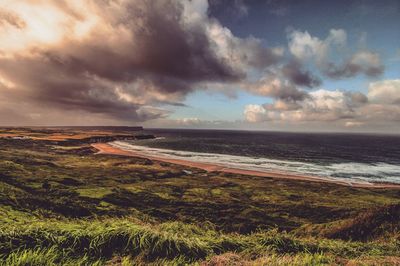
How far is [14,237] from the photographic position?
6.21 metres

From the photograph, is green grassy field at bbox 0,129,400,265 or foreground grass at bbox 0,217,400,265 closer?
foreground grass at bbox 0,217,400,265

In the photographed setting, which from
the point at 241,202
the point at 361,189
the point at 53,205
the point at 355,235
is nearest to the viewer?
the point at 355,235

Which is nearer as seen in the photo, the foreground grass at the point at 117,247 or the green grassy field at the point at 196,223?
the foreground grass at the point at 117,247

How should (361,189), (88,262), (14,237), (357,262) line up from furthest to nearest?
(361,189) < (357,262) < (14,237) < (88,262)

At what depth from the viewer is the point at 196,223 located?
19266 mm

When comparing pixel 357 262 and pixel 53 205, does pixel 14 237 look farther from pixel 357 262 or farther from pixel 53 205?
pixel 53 205

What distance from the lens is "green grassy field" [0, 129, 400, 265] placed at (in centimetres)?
629

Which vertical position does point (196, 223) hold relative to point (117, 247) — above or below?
below

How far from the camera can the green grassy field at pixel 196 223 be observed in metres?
6.29

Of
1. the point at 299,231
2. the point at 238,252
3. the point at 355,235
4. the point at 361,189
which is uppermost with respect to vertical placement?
the point at 238,252

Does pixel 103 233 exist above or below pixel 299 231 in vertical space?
above

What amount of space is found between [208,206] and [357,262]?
21006mm

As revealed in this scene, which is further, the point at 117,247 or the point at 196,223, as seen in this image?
the point at 196,223

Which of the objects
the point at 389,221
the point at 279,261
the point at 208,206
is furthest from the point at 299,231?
the point at 279,261
